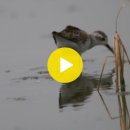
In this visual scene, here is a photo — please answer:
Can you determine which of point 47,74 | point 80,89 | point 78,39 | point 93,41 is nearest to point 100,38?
point 93,41

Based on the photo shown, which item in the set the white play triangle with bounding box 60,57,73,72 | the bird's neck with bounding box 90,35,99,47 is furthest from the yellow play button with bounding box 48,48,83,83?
Result: the bird's neck with bounding box 90,35,99,47

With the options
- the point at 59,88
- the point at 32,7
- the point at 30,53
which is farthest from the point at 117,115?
the point at 32,7

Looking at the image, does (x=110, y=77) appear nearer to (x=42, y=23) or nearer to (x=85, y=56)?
(x=85, y=56)

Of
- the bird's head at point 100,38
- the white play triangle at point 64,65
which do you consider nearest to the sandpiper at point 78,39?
the bird's head at point 100,38

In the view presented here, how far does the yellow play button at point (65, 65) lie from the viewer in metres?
2.38

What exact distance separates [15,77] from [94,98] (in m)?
0.46

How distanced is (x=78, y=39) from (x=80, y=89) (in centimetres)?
42

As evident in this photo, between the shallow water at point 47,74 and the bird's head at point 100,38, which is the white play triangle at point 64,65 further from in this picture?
the bird's head at point 100,38

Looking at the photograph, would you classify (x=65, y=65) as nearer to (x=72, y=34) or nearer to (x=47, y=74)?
(x=47, y=74)

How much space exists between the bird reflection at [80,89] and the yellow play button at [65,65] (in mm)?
32

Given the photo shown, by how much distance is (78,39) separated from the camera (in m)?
2.66

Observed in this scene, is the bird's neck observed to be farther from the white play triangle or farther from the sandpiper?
the white play triangle

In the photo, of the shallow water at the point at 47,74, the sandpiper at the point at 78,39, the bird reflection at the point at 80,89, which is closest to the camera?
the shallow water at the point at 47,74

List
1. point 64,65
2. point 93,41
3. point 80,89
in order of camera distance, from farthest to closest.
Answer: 1. point 93,41
2. point 64,65
3. point 80,89
